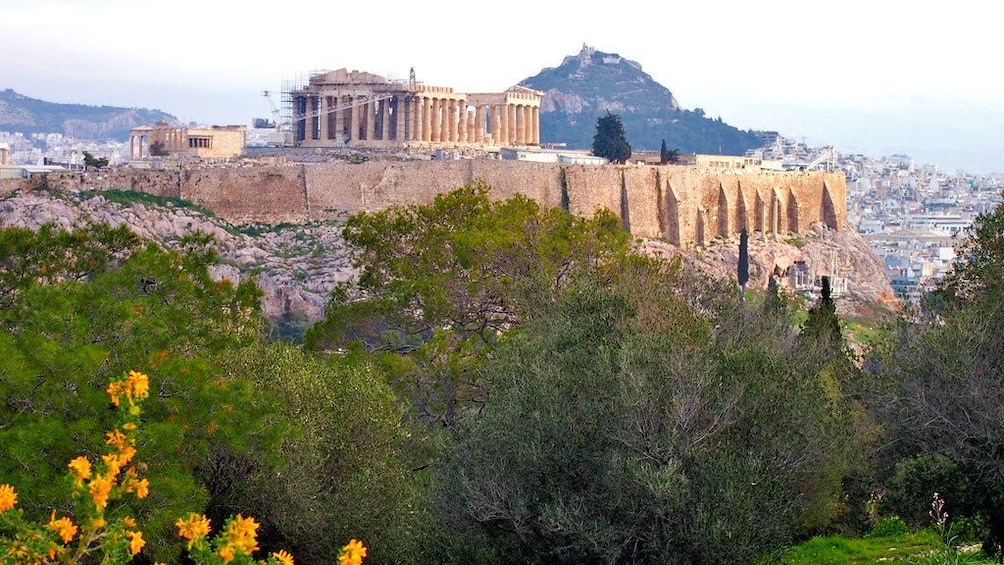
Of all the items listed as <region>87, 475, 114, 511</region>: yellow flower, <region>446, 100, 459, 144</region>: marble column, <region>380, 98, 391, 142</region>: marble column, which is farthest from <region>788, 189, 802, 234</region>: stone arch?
<region>87, 475, 114, 511</region>: yellow flower

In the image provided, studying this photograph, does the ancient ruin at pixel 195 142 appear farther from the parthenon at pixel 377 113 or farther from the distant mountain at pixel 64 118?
the distant mountain at pixel 64 118

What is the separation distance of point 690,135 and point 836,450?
132858 millimetres

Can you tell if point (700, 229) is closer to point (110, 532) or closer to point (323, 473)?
point (323, 473)

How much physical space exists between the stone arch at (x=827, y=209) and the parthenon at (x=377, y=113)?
17.5 meters

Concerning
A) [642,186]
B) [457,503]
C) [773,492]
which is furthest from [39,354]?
[642,186]

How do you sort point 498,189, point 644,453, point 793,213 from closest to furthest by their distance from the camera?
point 644,453
point 498,189
point 793,213

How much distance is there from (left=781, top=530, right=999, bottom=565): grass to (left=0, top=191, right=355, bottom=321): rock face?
2415 centimetres

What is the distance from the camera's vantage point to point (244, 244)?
144 ft

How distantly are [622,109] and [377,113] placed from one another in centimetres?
9671

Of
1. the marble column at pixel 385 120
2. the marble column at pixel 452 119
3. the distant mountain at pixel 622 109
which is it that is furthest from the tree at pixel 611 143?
the distant mountain at pixel 622 109

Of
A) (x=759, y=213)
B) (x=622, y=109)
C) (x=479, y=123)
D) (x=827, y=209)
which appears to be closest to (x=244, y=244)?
(x=479, y=123)

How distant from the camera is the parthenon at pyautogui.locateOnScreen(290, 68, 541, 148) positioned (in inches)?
2217

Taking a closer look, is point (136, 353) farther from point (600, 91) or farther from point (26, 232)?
point (600, 91)

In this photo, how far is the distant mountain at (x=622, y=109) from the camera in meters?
140
